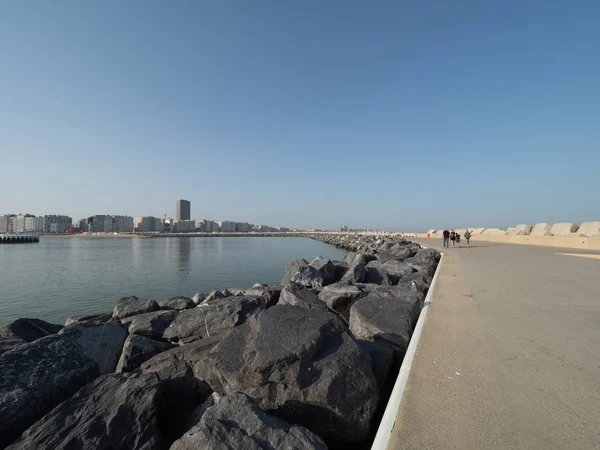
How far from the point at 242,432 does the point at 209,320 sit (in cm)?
321

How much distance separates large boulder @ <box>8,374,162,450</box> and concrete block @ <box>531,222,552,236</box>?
39025 millimetres

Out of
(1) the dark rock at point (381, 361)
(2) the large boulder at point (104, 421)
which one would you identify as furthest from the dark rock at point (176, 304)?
(1) the dark rock at point (381, 361)

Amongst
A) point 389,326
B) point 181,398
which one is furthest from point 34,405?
point 389,326

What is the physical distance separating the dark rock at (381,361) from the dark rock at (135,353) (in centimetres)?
299

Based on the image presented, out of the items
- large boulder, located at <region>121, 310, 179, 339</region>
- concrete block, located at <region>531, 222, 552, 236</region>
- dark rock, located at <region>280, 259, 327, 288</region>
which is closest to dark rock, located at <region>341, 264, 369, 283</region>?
dark rock, located at <region>280, 259, 327, 288</region>

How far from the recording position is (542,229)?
3188 centimetres

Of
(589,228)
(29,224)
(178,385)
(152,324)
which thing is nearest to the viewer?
(178,385)

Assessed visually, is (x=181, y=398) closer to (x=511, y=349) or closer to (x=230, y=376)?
(x=230, y=376)

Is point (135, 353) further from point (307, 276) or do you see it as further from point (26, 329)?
point (307, 276)

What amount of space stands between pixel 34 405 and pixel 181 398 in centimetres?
132

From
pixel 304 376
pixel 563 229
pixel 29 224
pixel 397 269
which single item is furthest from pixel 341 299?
pixel 29 224

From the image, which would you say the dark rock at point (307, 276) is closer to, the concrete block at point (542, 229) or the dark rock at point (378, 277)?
the dark rock at point (378, 277)

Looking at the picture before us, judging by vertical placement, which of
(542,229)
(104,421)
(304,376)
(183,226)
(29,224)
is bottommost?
(104,421)

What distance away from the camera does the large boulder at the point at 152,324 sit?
5352mm
